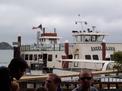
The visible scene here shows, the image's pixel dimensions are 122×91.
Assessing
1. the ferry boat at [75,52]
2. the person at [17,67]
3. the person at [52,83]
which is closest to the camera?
the person at [17,67]

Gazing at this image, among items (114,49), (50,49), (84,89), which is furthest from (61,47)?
(84,89)

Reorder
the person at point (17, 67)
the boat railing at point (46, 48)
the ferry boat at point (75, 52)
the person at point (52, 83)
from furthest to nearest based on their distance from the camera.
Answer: the boat railing at point (46, 48)
the ferry boat at point (75, 52)
the person at point (52, 83)
the person at point (17, 67)

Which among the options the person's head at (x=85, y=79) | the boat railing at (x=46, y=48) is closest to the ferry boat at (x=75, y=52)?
the boat railing at (x=46, y=48)

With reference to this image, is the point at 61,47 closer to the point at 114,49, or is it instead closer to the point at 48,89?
the point at 114,49

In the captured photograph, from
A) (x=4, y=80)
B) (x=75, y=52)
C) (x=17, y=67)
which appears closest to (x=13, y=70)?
(x=17, y=67)

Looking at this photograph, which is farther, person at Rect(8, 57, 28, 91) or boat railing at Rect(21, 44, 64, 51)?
boat railing at Rect(21, 44, 64, 51)

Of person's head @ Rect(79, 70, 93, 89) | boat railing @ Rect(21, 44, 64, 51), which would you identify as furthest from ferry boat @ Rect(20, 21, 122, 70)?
person's head @ Rect(79, 70, 93, 89)

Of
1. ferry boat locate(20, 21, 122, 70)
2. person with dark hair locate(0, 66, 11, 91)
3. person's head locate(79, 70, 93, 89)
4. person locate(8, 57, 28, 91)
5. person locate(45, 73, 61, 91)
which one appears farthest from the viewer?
ferry boat locate(20, 21, 122, 70)

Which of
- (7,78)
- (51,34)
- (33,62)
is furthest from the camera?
(51,34)

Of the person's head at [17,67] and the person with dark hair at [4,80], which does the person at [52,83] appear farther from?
the person with dark hair at [4,80]

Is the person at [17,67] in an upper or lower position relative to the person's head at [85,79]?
upper

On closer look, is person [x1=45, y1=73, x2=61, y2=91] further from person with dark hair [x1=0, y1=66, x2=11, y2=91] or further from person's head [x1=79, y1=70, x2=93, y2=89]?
person with dark hair [x1=0, y1=66, x2=11, y2=91]

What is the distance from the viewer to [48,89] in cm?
640

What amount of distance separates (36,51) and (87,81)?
44250 millimetres
